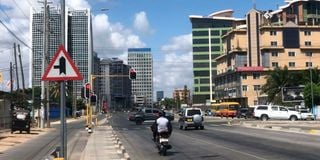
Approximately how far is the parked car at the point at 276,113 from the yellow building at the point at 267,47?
5543cm

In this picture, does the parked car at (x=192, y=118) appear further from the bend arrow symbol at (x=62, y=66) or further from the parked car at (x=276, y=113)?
the bend arrow symbol at (x=62, y=66)

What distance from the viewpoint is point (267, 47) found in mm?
129750

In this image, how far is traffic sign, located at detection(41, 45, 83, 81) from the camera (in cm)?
1082

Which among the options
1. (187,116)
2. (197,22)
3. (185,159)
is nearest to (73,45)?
(187,116)

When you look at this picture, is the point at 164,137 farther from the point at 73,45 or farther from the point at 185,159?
the point at 73,45

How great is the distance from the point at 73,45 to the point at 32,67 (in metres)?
19.4

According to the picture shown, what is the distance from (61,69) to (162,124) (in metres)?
11.3

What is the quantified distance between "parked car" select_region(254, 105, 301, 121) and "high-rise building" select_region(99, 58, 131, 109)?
21.7 m

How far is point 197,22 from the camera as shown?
177125 mm

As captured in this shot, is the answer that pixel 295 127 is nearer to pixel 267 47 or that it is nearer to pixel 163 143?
pixel 163 143

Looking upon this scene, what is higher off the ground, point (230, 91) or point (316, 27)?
point (316, 27)

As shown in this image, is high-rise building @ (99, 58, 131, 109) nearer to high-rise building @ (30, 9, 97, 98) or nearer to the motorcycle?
high-rise building @ (30, 9, 97, 98)

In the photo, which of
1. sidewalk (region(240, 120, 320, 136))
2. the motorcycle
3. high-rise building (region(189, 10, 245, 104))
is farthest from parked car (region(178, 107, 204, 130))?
high-rise building (region(189, 10, 245, 104))

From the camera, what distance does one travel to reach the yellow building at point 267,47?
131 metres
